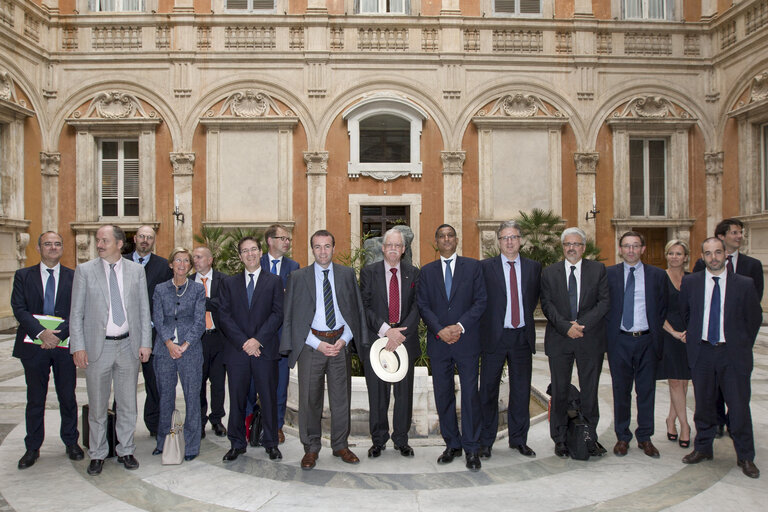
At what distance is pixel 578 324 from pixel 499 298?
27.6 inches

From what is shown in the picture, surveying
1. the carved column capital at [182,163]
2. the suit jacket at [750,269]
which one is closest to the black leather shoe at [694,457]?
the suit jacket at [750,269]

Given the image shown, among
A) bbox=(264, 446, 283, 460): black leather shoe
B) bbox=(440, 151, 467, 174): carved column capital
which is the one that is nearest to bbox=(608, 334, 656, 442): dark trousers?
bbox=(264, 446, 283, 460): black leather shoe

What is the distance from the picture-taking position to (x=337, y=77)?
50.3 ft

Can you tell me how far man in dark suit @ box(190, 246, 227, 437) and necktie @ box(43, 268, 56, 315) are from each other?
1.18 m

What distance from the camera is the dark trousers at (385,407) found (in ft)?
17.1

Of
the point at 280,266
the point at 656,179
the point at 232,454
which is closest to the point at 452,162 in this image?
the point at 656,179

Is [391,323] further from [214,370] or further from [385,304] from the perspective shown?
[214,370]

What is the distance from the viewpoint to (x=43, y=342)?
4984 mm

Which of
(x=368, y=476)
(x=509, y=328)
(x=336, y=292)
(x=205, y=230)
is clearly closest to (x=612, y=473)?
(x=509, y=328)

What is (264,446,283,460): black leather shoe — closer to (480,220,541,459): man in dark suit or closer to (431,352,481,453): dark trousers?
(431,352,481,453): dark trousers

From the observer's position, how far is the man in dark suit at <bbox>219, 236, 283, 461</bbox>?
5.17 m

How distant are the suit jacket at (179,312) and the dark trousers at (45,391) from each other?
33.5 inches

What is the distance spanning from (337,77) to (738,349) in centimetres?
1242

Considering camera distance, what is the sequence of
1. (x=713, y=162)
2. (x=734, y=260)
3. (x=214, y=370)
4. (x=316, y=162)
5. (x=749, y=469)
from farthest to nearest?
(x=713, y=162)
(x=316, y=162)
(x=214, y=370)
(x=734, y=260)
(x=749, y=469)
